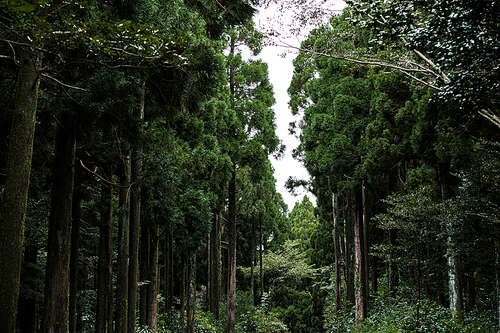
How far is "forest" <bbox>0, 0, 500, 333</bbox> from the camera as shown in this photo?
4453mm

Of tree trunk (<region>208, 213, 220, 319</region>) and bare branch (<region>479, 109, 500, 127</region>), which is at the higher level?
bare branch (<region>479, 109, 500, 127</region>)

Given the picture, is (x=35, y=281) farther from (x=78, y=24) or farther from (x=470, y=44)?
(x=470, y=44)

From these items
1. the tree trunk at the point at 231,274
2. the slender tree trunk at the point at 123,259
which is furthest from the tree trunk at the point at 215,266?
the slender tree trunk at the point at 123,259

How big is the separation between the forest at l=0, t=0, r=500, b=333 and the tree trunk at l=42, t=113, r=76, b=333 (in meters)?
0.02

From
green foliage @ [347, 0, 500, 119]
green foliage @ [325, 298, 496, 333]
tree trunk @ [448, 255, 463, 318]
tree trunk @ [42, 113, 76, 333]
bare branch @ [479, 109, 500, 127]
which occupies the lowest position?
green foliage @ [325, 298, 496, 333]

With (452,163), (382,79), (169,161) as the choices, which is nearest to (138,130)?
(169,161)

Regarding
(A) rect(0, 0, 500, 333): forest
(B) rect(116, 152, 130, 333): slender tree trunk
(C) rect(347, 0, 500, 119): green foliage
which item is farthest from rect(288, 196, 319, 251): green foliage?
(C) rect(347, 0, 500, 119): green foliage

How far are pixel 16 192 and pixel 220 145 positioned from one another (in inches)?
452

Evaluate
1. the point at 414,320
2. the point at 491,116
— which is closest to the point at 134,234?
the point at 491,116

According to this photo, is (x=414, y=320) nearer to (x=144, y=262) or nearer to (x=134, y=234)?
(x=134, y=234)

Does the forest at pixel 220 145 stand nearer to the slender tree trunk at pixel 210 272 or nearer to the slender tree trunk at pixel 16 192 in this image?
the slender tree trunk at pixel 16 192

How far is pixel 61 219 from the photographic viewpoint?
20.0 feet

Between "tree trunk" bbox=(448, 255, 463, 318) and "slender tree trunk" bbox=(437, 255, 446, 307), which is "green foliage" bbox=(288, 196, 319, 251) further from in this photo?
"tree trunk" bbox=(448, 255, 463, 318)

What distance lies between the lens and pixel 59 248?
5957mm
